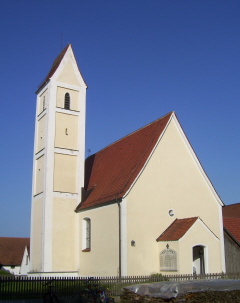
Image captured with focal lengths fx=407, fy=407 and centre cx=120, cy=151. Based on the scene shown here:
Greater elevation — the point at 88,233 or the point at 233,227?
the point at 233,227

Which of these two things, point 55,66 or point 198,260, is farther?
point 55,66

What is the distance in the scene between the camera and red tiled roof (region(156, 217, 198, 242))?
74.2 feet

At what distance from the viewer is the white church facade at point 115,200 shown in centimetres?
2298

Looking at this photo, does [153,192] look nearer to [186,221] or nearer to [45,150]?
[186,221]

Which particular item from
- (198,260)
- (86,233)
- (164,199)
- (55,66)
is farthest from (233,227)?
(55,66)

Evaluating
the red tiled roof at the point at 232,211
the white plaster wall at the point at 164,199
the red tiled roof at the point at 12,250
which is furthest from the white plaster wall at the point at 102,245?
the red tiled roof at the point at 12,250

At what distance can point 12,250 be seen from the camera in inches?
2084

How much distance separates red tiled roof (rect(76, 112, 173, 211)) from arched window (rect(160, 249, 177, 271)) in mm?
4082

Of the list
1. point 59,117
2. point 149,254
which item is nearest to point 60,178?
point 59,117

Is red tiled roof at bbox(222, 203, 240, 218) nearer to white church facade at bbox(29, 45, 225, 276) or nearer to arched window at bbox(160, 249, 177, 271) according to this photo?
white church facade at bbox(29, 45, 225, 276)

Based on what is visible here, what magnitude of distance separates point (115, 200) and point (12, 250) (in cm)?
3394

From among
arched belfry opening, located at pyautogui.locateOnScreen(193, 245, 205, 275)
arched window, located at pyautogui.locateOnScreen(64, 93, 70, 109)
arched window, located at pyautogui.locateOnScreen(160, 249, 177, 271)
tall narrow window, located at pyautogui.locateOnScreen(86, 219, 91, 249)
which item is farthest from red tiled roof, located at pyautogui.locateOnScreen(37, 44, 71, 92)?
arched belfry opening, located at pyautogui.locateOnScreen(193, 245, 205, 275)

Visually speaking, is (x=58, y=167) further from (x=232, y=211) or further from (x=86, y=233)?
(x=232, y=211)

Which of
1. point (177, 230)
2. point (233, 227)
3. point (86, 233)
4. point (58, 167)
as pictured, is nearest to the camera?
point (177, 230)
